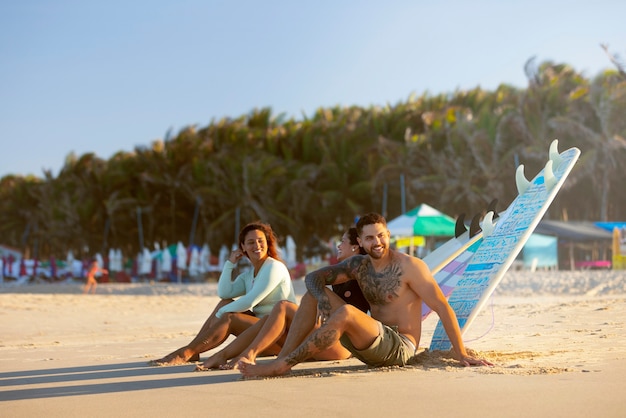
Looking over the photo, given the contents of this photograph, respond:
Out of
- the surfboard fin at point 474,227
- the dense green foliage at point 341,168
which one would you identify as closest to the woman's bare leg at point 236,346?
the surfboard fin at point 474,227

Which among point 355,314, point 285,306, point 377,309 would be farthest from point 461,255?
point 355,314

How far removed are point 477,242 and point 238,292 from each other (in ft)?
6.26

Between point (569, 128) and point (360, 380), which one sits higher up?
point (569, 128)

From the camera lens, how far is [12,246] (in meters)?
61.1

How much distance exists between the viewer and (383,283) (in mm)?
5371

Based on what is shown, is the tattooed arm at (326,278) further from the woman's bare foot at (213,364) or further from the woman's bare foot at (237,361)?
the woman's bare foot at (213,364)

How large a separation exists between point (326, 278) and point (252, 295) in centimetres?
92

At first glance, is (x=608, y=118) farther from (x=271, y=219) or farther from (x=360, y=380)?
(x=360, y=380)

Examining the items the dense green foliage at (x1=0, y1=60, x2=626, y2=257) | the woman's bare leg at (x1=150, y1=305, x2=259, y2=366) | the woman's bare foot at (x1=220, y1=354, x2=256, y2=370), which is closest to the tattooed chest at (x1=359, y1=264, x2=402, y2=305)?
the woman's bare foot at (x1=220, y1=354, x2=256, y2=370)

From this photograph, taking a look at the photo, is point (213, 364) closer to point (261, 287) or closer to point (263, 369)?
point (261, 287)

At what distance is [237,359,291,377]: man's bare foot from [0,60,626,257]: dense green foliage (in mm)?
27449

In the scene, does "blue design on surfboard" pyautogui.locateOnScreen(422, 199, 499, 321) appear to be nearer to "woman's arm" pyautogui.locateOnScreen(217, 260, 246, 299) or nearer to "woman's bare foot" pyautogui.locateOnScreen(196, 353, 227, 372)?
"woman's arm" pyautogui.locateOnScreen(217, 260, 246, 299)

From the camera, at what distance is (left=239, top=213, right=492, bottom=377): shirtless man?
16.7 feet

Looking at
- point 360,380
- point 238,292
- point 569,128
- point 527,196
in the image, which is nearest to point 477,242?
point 527,196
